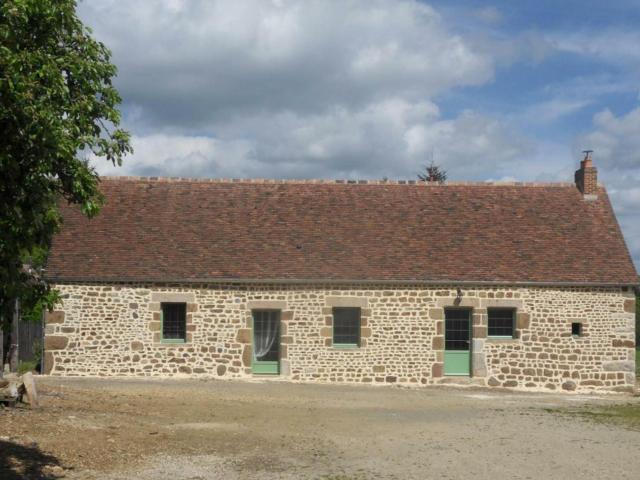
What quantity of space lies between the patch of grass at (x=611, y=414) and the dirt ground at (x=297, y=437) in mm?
132

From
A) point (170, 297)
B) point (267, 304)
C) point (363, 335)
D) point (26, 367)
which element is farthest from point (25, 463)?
point (26, 367)

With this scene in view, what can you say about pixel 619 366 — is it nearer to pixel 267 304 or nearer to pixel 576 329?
pixel 576 329

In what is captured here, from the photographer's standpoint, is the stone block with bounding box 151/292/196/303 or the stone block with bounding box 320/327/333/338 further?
the stone block with bounding box 320/327/333/338

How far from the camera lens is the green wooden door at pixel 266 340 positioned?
58.9 ft

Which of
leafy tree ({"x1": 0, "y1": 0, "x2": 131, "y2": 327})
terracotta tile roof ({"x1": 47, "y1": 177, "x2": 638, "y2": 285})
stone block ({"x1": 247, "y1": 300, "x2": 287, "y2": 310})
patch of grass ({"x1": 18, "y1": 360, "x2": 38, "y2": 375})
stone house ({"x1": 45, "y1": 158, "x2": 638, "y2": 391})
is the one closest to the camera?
leafy tree ({"x1": 0, "y1": 0, "x2": 131, "y2": 327})

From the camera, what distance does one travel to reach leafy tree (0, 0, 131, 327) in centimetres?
599

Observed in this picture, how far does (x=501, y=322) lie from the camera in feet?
59.9

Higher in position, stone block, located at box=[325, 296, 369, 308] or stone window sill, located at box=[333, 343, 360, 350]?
stone block, located at box=[325, 296, 369, 308]

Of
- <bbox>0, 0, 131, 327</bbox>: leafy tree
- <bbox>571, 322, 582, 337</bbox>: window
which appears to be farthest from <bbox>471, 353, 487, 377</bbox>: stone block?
<bbox>0, 0, 131, 327</bbox>: leafy tree

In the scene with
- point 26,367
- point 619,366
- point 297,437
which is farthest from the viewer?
point 26,367

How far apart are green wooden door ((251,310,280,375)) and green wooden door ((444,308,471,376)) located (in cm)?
406

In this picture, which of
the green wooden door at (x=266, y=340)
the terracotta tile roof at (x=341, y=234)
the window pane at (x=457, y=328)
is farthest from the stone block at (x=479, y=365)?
the green wooden door at (x=266, y=340)

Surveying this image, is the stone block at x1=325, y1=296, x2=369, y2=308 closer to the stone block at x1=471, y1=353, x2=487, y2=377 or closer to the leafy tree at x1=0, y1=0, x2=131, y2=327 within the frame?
the stone block at x1=471, y1=353, x2=487, y2=377

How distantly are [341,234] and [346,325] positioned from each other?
2.38 m
